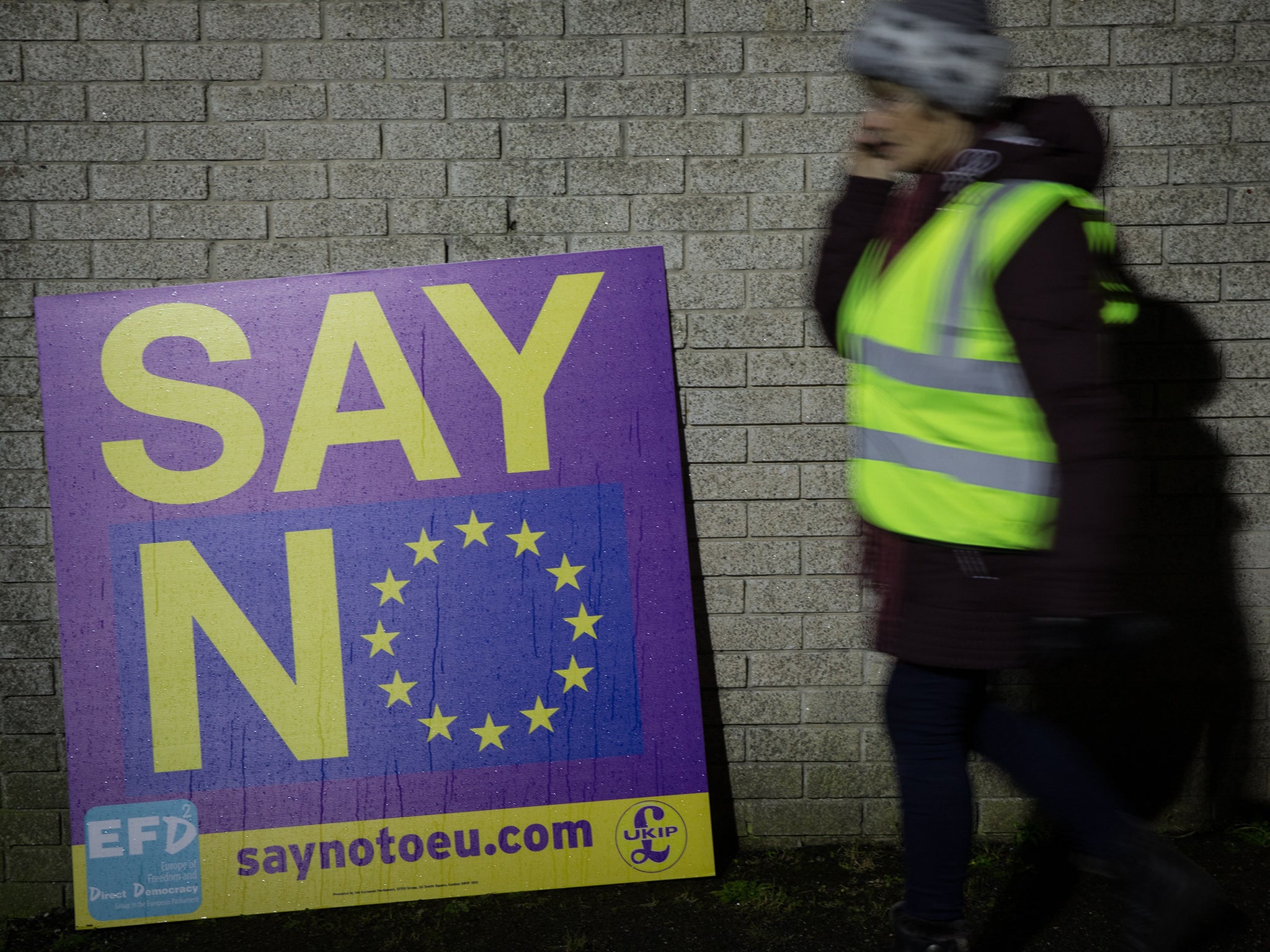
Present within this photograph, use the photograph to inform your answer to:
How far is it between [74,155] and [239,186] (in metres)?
0.47

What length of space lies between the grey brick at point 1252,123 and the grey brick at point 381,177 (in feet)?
7.61

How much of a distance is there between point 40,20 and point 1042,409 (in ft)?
9.47

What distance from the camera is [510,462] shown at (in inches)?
108

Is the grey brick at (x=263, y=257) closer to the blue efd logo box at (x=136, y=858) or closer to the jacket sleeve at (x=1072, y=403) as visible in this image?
the blue efd logo box at (x=136, y=858)

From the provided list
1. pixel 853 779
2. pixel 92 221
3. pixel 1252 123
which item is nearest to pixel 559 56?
pixel 92 221

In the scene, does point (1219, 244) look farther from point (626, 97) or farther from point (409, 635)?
point (409, 635)

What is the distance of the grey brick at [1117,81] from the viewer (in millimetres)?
2832

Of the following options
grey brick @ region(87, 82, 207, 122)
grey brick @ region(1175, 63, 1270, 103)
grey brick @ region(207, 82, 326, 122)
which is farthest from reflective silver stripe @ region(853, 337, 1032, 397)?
grey brick @ region(87, 82, 207, 122)

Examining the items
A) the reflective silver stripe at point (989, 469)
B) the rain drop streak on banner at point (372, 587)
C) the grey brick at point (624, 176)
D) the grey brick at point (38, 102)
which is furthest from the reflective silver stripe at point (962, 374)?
the grey brick at point (38, 102)

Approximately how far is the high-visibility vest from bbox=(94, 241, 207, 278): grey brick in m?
2.07

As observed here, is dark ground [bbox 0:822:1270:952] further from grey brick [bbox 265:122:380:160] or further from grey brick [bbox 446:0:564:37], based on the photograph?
grey brick [bbox 446:0:564:37]

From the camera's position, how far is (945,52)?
5.27 ft

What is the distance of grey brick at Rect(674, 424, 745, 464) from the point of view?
2949mm

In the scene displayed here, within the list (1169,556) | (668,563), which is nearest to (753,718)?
(668,563)
